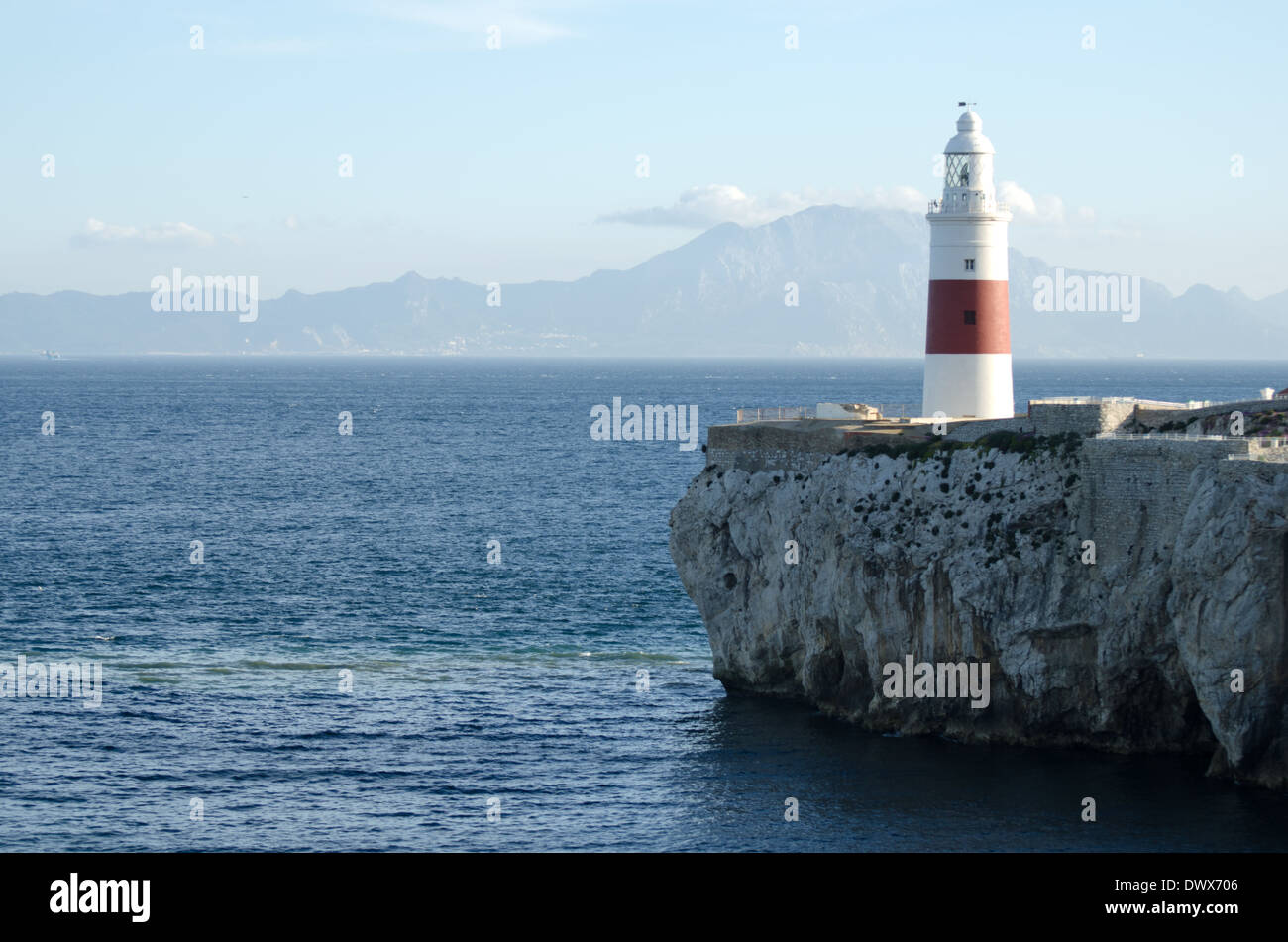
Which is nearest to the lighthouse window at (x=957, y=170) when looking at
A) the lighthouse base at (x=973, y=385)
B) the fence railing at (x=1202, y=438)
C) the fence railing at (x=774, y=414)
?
the lighthouse base at (x=973, y=385)

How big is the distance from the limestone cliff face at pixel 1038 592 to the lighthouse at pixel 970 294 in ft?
20.6

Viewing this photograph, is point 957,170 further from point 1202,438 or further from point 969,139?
point 1202,438

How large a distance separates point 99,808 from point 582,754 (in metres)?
13.8

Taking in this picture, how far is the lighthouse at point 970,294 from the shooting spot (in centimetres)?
5684

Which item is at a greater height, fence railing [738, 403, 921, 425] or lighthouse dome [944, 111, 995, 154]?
lighthouse dome [944, 111, 995, 154]

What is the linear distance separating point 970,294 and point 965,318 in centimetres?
87

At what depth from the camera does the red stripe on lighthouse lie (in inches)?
2239

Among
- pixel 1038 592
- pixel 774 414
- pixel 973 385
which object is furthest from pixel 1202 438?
pixel 774 414

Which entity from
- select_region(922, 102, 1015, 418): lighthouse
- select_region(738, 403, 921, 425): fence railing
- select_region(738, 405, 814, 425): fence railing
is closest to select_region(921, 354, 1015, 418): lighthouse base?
select_region(922, 102, 1015, 418): lighthouse

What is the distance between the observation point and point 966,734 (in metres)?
48.2

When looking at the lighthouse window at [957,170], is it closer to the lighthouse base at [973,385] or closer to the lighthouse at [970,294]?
the lighthouse at [970,294]

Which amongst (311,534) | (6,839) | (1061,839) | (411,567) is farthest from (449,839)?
(311,534)

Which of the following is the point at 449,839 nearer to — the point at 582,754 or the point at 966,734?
the point at 582,754

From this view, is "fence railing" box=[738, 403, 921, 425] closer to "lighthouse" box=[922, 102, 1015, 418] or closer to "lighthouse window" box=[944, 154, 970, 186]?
"lighthouse" box=[922, 102, 1015, 418]
